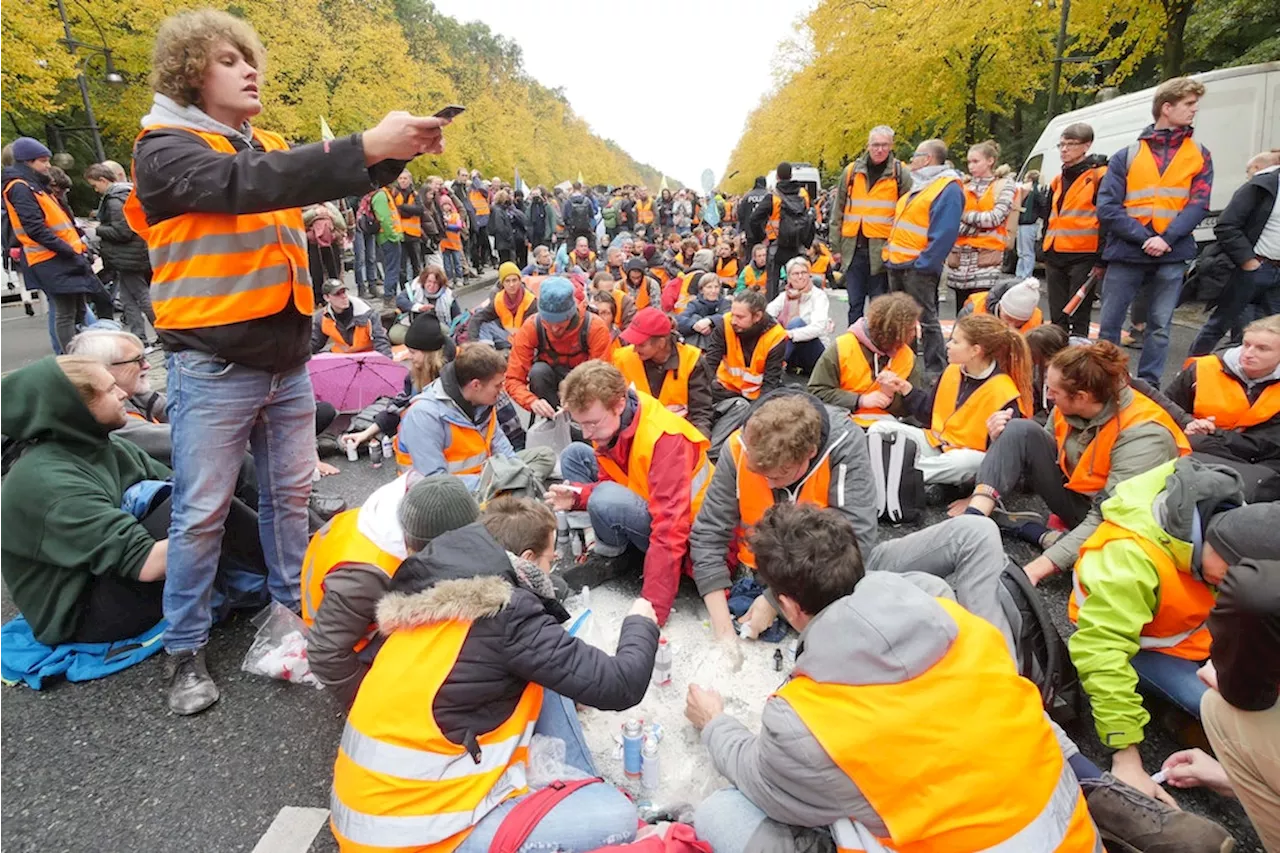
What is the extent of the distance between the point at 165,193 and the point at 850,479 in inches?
96.5

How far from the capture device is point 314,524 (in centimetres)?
346

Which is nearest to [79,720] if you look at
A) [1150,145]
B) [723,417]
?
[723,417]

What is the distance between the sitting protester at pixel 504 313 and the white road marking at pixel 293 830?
445cm

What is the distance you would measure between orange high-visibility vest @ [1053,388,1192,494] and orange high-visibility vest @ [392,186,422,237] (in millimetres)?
9973

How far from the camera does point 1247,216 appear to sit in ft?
17.0

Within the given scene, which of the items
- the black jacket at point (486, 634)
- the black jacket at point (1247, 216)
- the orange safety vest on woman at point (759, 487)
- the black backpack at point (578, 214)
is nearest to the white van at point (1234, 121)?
the black jacket at point (1247, 216)

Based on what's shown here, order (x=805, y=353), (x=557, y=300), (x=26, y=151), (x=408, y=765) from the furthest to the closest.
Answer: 1. (x=805, y=353)
2. (x=26, y=151)
3. (x=557, y=300)
4. (x=408, y=765)

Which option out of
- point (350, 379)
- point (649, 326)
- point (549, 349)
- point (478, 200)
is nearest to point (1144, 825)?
point (649, 326)

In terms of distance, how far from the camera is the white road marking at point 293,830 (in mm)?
1991

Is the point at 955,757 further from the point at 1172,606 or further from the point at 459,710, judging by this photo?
the point at 1172,606

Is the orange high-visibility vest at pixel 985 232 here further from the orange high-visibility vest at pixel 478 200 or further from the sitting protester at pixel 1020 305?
the orange high-visibility vest at pixel 478 200

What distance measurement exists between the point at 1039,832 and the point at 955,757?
24 cm

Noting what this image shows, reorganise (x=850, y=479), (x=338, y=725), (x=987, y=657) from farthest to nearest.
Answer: (x=850, y=479) → (x=338, y=725) → (x=987, y=657)

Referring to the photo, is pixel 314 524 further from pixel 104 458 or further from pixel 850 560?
pixel 850 560
